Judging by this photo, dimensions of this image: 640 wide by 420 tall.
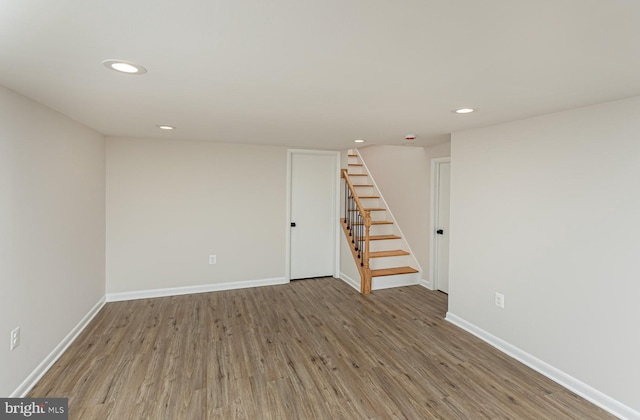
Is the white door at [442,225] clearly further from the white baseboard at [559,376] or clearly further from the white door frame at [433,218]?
the white baseboard at [559,376]

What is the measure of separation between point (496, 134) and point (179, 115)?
9.51 ft

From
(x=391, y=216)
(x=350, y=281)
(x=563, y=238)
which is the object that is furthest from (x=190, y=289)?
(x=563, y=238)

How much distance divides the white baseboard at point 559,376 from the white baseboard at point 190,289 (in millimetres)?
2801

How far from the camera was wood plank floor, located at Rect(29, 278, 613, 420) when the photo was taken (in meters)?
2.25

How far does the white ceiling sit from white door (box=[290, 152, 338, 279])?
2.59 meters

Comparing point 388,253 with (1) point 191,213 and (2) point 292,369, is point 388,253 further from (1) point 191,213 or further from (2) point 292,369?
(1) point 191,213

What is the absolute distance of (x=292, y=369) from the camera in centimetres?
273

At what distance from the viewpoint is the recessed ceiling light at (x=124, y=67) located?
164 centimetres

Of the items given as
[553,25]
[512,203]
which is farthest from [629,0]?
[512,203]

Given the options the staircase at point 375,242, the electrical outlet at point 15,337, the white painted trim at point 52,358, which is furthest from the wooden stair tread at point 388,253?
the electrical outlet at point 15,337

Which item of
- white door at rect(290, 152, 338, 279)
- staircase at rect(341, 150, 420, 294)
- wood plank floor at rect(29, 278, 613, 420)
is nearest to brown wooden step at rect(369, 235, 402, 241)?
staircase at rect(341, 150, 420, 294)

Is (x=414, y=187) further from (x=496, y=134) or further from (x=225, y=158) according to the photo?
(x=225, y=158)

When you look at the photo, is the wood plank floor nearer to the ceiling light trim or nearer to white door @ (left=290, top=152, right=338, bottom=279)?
white door @ (left=290, top=152, right=338, bottom=279)

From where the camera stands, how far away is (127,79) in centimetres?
191
